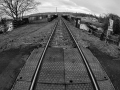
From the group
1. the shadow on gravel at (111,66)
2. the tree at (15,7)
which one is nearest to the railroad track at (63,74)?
the shadow on gravel at (111,66)

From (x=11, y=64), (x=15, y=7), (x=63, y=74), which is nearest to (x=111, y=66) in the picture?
(x=63, y=74)

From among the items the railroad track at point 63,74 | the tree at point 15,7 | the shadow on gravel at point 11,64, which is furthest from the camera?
the tree at point 15,7

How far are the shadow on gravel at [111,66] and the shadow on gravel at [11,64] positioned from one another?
4.18m

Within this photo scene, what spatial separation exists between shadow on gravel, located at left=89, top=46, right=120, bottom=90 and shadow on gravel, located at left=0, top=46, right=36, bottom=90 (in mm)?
4177

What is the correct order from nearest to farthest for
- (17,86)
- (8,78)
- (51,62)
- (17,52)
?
(17,86) < (8,78) < (51,62) < (17,52)

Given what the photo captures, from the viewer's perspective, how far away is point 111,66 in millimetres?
6613

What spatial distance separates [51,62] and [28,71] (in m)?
1.28

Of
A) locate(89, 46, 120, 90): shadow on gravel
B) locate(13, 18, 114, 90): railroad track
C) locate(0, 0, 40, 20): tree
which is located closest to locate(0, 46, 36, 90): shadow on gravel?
locate(13, 18, 114, 90): railroad track

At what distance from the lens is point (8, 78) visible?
525 centimetres

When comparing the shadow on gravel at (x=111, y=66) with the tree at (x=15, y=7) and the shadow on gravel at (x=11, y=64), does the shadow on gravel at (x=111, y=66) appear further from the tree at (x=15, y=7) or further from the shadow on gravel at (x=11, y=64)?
the tree at (x=15, y=7)

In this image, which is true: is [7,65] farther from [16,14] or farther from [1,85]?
[16,14]

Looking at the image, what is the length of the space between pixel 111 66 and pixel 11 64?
17.0 ft

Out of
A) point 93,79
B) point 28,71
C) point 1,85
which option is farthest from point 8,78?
point 93,79

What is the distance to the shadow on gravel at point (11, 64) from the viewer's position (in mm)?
5035
